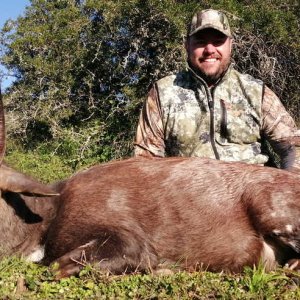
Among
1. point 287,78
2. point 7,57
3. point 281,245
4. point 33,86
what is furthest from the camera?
point 7,57

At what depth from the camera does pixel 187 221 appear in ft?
14.0

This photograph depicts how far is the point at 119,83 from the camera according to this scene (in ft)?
40.1

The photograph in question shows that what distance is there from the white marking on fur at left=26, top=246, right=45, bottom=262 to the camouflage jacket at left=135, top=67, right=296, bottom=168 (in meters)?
2.01

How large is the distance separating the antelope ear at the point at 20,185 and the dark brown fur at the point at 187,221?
330 mm

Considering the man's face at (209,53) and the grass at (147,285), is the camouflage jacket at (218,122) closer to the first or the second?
the man's face at (209,53)

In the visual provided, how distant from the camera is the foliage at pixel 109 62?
11.1 metres

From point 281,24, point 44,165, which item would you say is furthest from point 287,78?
point 44,165

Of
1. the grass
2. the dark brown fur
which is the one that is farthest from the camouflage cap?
the grass

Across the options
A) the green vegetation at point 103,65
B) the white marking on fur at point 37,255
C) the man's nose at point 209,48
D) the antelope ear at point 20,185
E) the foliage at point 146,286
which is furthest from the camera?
the green vegetation at point 103,65

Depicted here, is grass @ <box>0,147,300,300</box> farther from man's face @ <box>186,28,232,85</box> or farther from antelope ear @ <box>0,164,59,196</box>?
man's face @ <box>186,28,232,85</box>

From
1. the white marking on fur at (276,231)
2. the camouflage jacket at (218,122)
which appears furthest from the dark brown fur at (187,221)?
the camouflage jacket at (218,122)

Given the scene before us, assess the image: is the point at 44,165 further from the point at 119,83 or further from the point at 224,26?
the point at 224,26

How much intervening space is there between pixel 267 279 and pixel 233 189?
93 centimetres

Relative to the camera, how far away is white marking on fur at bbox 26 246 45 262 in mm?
4277
